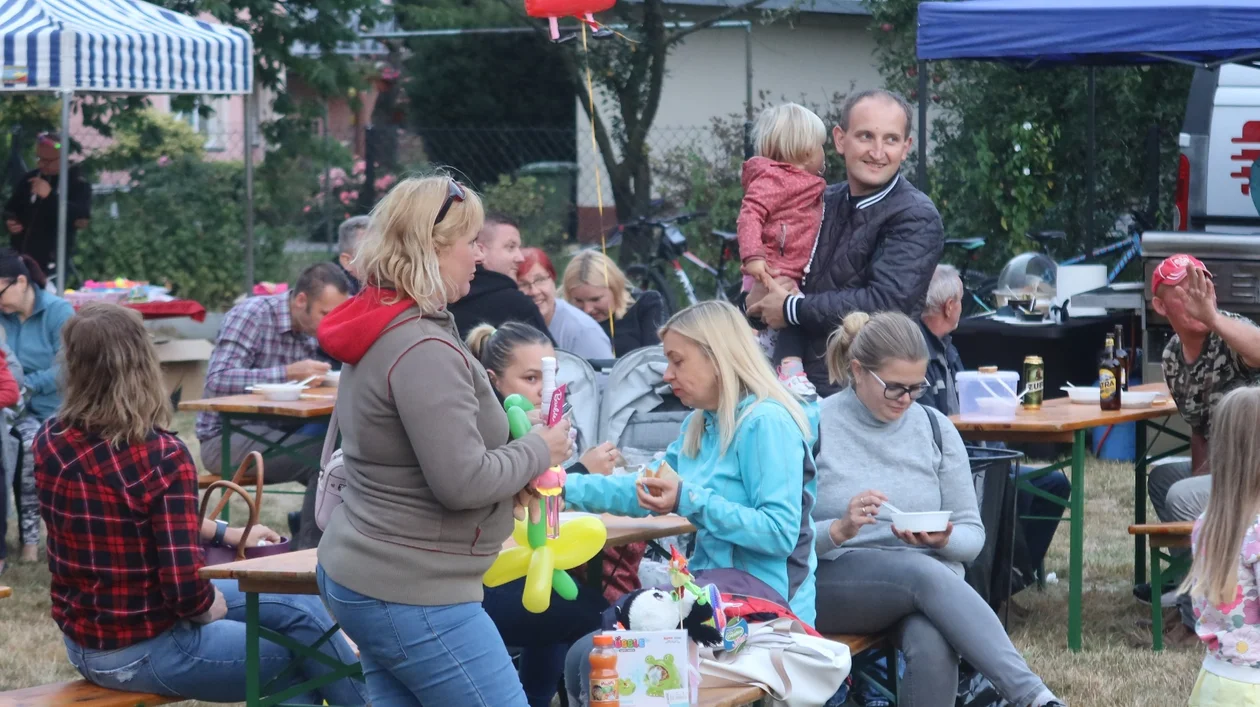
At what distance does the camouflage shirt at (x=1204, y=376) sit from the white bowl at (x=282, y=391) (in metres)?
3.36

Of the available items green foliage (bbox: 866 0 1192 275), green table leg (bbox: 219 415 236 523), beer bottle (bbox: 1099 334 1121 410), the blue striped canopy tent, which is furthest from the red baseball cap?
green foliage (bbox: 866 0 1192 275)

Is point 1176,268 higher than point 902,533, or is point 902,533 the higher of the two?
point 1176,268

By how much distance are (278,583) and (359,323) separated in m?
1.04

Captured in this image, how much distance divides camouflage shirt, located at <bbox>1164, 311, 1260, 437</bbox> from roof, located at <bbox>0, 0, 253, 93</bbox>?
21.5ft

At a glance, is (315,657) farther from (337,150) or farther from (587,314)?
(337,150)

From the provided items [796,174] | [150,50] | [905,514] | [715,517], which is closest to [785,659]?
[715,517]

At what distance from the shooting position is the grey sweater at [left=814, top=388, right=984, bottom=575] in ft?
13.9

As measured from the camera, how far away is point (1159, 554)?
541cm

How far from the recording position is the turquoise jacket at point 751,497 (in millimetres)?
3697

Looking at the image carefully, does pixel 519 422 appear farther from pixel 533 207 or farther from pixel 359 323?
pixel 533 207

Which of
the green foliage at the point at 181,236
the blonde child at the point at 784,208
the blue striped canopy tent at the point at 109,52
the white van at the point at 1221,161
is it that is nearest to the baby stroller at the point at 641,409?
the blonde child at the point at 784,208

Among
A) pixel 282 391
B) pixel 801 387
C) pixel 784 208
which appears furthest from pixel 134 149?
pixel 801 387

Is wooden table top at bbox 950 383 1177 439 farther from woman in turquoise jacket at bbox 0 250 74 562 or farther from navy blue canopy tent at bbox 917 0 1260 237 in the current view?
woman in turquoise jacket at bbox 0 250 74 562

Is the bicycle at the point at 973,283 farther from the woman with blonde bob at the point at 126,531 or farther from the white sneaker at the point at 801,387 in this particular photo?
the woman with blonde bob at the point at 126,531
